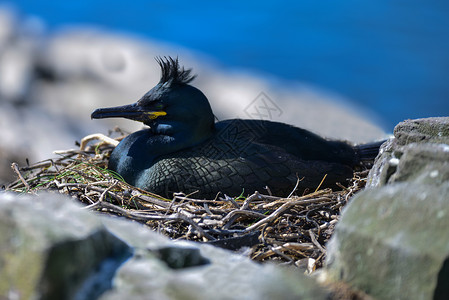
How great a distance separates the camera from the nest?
259cm

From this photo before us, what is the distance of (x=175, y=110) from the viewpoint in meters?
3.77

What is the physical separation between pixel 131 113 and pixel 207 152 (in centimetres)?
59

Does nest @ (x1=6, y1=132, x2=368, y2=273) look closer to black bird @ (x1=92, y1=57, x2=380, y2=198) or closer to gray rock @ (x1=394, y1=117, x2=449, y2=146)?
black bird @ (x1=92, y1=57, x2=380, y2=198)

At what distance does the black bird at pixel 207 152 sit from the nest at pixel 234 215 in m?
0.10

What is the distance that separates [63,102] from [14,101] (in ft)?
→ 2.79

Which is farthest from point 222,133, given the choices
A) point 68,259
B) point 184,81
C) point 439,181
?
point 68,259

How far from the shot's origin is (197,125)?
376cm

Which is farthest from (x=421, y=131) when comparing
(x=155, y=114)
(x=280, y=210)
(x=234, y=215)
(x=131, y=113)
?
(x=131, y=113)

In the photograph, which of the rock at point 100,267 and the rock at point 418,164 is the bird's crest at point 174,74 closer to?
the rock at point 418,164

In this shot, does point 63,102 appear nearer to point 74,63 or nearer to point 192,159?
point 74,63

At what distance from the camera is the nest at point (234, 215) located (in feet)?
8.51

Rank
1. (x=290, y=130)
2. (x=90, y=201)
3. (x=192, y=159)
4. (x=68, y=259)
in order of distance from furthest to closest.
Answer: (x=290, y=130) < (x=192, y=159) < (x=90, y=201) < (x=68, y=259)

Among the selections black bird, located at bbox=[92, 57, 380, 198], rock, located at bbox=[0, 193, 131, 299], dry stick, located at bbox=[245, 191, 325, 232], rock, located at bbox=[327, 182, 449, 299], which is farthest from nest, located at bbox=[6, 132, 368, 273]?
rock, located at bbox=[0, 193, 131, 299]

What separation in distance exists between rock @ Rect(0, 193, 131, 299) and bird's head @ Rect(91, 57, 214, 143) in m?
2.15
